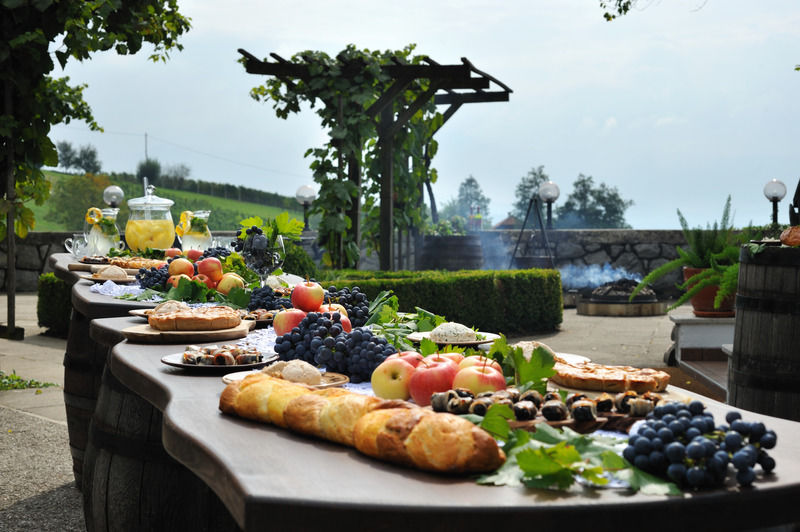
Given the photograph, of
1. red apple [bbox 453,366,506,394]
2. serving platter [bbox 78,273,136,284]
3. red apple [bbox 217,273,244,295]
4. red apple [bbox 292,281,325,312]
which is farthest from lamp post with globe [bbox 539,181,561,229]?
red apple [bbox 453,366,506,394]

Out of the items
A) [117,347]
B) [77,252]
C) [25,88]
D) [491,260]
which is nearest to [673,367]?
[77,252]

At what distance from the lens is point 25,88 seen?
7.76 metres

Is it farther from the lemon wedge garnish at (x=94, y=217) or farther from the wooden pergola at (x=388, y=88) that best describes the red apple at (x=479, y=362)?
the wooden pergola at (x=388, y=88)

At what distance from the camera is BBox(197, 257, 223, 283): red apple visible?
11.3 feet

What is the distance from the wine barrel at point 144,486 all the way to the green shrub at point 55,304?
726 centimetres

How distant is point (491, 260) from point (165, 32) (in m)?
8.07

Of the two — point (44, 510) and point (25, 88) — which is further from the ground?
point (25, 88)

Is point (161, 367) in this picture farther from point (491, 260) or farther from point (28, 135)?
point (491, 260)

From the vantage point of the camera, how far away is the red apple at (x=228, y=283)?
333 centimetres

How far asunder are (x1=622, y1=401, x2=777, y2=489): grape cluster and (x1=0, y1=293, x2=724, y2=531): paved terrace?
3293mm

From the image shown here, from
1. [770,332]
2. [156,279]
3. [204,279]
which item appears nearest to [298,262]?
[156,279]

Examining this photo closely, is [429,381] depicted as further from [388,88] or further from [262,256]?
[388,88]

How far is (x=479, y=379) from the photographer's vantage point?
161cm

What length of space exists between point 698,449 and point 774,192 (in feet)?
49.2
